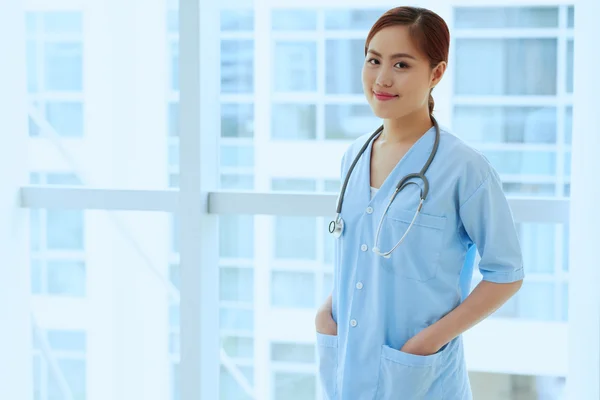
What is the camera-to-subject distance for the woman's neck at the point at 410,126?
128 centimetres

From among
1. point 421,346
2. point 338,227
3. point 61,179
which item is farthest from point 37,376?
point 421,346

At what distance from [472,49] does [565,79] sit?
0.28m

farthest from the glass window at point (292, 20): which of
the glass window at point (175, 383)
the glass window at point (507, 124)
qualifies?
the glass window at point (175, 383)

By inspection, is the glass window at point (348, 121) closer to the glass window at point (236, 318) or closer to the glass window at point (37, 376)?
→ the glass window at point (236, 318)

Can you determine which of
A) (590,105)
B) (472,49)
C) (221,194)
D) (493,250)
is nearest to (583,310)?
(590,105)

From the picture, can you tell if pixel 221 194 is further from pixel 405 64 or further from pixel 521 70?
pixel 521 70

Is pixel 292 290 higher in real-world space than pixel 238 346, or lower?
higher

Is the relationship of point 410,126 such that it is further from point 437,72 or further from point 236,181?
point 236,181

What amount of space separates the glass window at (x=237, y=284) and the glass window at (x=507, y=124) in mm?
840

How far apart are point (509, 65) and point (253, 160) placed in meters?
0.81

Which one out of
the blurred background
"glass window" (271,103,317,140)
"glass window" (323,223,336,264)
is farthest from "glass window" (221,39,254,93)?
"glass window" (323,223,336,264)

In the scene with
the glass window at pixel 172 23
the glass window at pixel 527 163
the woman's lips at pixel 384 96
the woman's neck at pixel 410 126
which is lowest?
the glass window at pixel 527 163

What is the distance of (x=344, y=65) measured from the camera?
204cm

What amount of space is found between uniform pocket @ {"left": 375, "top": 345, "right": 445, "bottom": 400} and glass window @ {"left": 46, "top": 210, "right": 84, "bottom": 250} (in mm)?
1655
